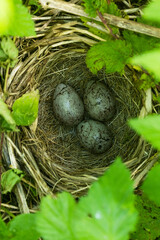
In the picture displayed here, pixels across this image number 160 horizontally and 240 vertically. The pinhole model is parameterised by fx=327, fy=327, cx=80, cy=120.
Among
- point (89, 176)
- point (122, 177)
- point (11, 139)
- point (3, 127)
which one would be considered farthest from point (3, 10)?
point (89, 176)

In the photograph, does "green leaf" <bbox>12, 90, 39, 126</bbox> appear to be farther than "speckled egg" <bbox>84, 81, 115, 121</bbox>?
No

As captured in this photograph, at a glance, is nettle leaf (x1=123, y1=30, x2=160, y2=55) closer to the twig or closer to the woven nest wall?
the twig

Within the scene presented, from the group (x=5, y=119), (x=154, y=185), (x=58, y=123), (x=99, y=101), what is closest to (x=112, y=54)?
(x=99, y=101)

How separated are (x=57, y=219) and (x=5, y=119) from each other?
0.64m

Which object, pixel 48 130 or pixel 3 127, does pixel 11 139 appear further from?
pixel 48 130

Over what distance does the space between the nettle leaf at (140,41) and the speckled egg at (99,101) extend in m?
0.51

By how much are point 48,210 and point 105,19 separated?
104cm

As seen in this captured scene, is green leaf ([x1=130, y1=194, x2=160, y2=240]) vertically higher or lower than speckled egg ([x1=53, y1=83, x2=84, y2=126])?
lower

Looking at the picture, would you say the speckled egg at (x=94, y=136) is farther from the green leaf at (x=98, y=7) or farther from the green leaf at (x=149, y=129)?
the green leaf at (x=149, y=129)

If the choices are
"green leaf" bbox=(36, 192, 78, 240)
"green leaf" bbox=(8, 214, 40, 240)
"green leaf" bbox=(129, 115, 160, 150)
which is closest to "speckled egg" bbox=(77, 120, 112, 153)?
"green leaf" bbox=(8, 214, 40, 240)

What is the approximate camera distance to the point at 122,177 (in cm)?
80

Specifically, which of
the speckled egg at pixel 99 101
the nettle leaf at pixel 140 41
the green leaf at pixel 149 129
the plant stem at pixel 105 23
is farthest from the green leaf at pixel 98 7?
the green leaf at pixel 149 129

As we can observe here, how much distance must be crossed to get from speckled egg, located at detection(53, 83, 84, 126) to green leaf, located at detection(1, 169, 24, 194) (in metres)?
0.59

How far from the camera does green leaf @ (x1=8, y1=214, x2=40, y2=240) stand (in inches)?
→ 44.0
